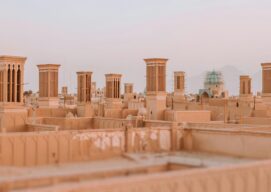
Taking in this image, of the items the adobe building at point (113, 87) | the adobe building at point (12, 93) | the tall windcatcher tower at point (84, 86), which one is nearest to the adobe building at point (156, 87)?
the adobe building at point (12, 93)

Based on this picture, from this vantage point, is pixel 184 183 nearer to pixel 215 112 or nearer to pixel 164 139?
pixel 164 139

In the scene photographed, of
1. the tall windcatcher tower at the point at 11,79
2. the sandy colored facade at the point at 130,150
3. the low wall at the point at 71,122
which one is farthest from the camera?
the low wall at the point at 71,122

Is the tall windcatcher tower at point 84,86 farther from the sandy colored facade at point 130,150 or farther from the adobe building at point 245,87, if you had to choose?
the adobe building at point 245,87

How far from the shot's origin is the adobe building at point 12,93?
15280mm

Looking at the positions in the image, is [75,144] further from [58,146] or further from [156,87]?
[156,87]

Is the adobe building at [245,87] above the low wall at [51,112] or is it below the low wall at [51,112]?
above

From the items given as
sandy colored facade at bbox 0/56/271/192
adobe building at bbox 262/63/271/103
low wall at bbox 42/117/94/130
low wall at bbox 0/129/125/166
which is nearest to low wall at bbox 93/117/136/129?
sandy colored facade at bbox 0/56/271/192

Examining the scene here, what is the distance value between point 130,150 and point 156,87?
7710 mm

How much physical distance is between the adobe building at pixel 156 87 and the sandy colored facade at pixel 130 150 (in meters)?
0.04

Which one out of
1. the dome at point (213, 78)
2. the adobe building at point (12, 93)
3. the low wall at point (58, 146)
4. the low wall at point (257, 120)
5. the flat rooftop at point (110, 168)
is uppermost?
the dome at point (213, 78)

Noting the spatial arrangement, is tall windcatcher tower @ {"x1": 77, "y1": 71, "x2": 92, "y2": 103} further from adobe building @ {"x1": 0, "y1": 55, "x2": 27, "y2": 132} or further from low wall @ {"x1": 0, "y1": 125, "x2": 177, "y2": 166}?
low wall @ {"x1": 0, "y1": 125, "x2": 177, "y2": 166}

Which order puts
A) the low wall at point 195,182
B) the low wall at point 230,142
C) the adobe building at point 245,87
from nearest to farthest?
the low wall at point 195,182, the low wall at point 230,142, the adobe building at point 245,87

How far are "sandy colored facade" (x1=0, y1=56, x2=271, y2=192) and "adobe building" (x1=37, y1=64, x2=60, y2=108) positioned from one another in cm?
5

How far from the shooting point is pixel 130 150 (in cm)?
1188
